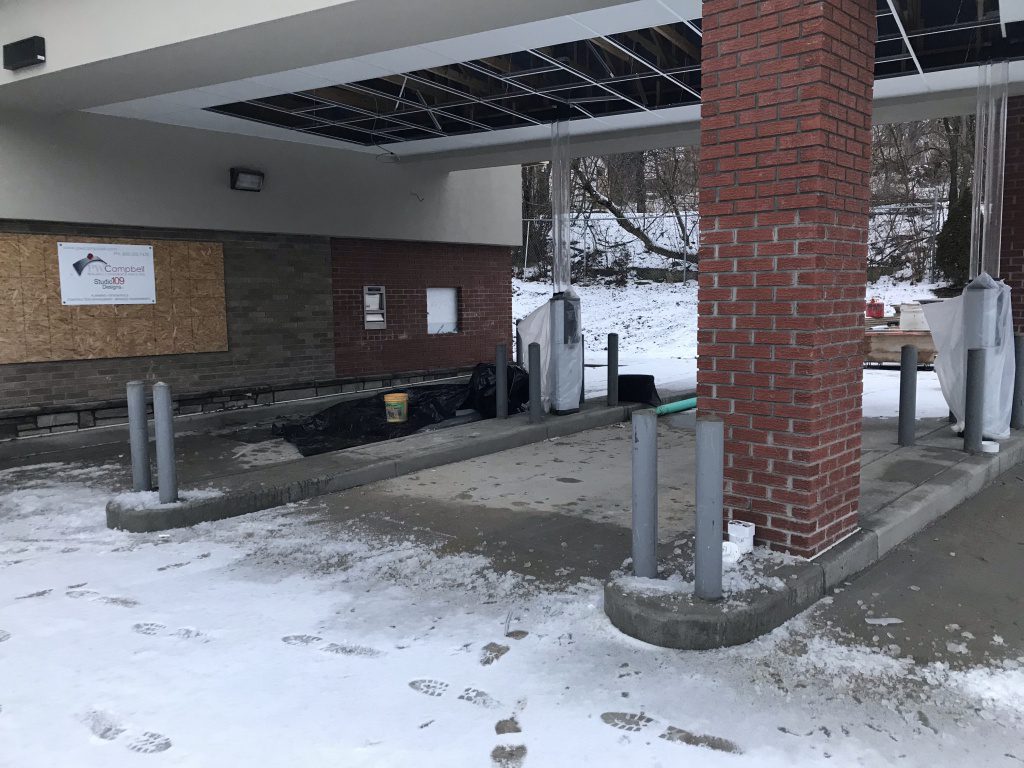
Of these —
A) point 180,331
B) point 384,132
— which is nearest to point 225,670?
point 180,331

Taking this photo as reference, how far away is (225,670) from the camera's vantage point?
371cm

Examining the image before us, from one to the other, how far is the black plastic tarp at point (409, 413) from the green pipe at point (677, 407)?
206 cm

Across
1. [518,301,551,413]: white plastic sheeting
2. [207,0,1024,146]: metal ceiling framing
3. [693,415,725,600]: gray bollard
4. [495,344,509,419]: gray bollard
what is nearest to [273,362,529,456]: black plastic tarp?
[495,344,509,419]: gray bollard

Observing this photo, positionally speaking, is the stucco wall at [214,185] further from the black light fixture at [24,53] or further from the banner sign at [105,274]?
the black light fixture at [24,53]

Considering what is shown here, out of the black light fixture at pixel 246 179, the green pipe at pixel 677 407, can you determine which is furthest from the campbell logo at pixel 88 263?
the green pipe at pixel 677 407

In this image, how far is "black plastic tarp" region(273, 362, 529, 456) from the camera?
931cm

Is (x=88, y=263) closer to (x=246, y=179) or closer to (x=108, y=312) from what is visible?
(x=108, y=312)

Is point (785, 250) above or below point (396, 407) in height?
above

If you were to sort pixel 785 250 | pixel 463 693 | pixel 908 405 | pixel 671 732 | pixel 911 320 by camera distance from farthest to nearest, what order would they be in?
pixel 911 320
pixel 908 405
pixel 785 250
pixel 463 693
pixel 671 732

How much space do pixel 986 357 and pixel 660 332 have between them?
710 inches

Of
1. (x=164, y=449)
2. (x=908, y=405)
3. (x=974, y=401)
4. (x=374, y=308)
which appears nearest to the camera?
(x=164, y=449)

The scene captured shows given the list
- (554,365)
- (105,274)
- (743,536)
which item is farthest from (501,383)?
(743,536)

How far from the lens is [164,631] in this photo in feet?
13.6

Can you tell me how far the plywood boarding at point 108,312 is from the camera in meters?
9.06
